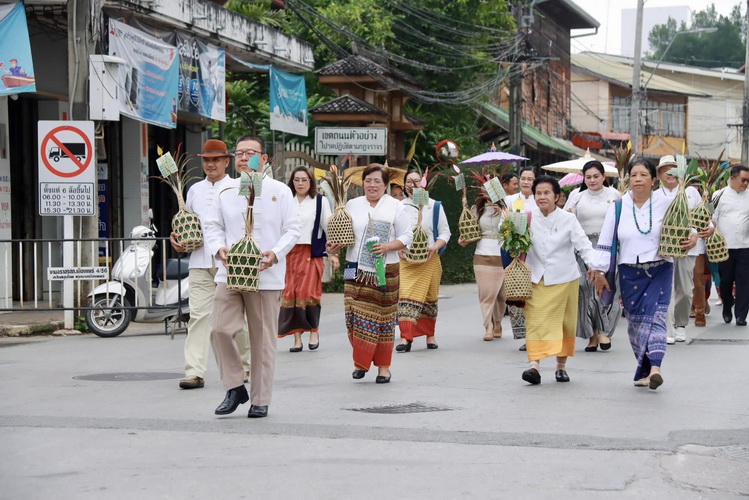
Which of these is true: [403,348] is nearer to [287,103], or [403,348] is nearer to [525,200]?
[525,200]

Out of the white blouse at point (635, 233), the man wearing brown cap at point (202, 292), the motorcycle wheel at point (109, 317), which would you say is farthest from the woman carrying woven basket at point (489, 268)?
the man wearing brown cap at point (202, 292)

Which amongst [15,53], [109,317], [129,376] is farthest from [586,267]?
[15,53]

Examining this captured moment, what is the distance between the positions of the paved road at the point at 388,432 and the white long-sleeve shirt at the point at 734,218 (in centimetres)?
338

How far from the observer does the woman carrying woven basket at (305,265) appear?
12.5 m

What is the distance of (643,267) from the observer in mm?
9570

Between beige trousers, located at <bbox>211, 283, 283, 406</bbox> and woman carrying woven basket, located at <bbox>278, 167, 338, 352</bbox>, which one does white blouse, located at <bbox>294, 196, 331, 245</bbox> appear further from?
beige trousers, located at <bbox>211, 283, 283, 406</bbox>

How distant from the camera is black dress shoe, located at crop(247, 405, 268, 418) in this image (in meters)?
8.23

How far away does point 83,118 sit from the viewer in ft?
49.0

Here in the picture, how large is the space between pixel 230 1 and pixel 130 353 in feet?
51.5

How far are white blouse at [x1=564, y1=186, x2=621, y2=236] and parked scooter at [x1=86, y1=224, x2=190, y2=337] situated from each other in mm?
4811

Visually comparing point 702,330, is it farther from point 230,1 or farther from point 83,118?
point 230,1

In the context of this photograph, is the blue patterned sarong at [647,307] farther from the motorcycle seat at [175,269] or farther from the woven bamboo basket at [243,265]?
the motorcycle seat at [175,269]

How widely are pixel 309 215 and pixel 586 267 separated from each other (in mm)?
2942

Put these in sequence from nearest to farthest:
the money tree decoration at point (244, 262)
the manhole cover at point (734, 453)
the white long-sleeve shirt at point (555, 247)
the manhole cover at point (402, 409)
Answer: the manhole cover at point (734, 453) → the money tree decoration at point (244, 262) → the manhole cover at point (402, 409) → the white long-sleeve shirt at point (555, 247)
